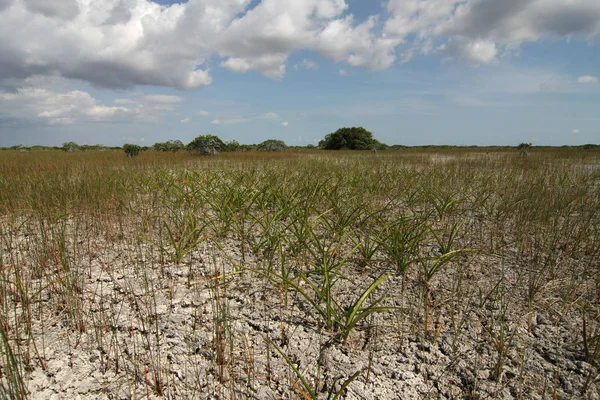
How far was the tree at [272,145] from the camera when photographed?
24.0 metres

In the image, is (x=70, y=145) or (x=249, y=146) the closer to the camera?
(x=70, y=145)

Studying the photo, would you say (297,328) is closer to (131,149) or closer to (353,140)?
(131,149)

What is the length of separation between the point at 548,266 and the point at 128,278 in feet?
11.2

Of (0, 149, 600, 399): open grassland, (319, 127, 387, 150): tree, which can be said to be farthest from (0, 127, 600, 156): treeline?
(0, 149, 600, 399): open grassland

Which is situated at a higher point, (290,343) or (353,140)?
(353,140)

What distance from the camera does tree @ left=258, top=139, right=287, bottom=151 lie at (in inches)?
947

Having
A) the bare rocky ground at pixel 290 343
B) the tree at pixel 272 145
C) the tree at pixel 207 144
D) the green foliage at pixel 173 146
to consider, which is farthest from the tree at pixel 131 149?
the bare rocky ground at pixel 290 343

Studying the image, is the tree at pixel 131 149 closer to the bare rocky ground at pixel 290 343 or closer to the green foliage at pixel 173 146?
the green foliage at pixel 173 146

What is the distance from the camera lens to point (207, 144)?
17188 mm

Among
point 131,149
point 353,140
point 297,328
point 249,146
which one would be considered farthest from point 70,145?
point 297,328

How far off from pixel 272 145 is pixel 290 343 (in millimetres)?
23139

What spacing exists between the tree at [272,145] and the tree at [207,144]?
20.1ft

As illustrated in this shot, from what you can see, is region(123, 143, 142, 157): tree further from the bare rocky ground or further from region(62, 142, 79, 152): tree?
region(62, 142, 79, 152): tree

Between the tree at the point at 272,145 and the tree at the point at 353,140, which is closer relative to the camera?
the tree at the point at 272,145
